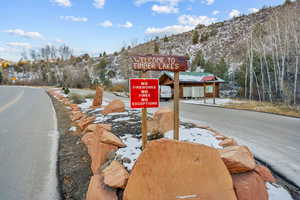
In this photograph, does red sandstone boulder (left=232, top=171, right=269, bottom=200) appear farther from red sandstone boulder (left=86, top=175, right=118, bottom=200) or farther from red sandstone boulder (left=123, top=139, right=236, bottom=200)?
red sandstone boulder (left=86, top=175, right=118, bottom=200)

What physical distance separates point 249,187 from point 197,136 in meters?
1.74

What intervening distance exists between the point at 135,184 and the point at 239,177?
140 cm

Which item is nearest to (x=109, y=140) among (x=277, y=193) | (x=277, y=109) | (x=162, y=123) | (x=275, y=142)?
(x=162, y=123)

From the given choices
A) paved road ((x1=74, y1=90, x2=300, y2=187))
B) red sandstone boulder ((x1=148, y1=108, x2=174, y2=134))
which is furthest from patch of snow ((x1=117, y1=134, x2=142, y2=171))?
paved road ((x1=74, y1=90, x2=300, y2=187))

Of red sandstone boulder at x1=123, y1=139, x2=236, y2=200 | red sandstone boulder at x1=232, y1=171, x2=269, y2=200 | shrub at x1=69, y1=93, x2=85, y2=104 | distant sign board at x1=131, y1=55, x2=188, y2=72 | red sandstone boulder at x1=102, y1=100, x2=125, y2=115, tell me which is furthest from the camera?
shrub at x1=69, y1=93, x2=85, y2=104

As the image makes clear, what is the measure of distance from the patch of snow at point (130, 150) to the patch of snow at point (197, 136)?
74cm

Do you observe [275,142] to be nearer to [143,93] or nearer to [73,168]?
[143,93]

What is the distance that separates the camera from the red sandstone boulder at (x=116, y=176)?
225 centimetres

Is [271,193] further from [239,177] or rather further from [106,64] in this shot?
[106,64]

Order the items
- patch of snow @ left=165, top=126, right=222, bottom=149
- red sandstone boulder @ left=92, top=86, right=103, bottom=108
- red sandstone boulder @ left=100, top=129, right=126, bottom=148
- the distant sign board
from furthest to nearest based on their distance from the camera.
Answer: red sandstone boulder @ left=92, top=86, right=103, bottom=108
patch of snow @ left=165, top=126, right=222, bottom=149
red sandstone boulder @ left=100, top=129, right=126, bottom=148
the distant sign board

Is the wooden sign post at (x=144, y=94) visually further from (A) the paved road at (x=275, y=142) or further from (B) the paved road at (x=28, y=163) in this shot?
(A) the paved road at (x=275, y=142)

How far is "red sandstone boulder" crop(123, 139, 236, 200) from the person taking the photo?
1.96 meters

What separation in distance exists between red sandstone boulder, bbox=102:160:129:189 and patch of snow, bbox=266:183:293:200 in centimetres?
189

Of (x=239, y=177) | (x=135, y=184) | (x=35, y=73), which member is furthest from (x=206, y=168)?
(x=35, y=73)
